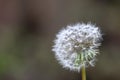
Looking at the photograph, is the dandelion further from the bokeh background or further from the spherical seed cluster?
the bokeh background

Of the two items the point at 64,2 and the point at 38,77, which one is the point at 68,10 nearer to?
the point at 64,2

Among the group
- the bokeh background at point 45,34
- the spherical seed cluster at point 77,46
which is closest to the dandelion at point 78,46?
the spherical seed cluster at point 77,46

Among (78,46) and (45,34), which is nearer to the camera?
(78,46)

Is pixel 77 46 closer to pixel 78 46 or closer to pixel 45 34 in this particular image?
pixel 78 46

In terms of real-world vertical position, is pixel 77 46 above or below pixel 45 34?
below

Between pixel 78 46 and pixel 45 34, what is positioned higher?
pixel 45 34

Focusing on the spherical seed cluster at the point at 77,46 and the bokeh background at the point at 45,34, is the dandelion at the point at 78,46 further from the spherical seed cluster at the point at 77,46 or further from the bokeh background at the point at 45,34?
the bokeh background at the point at 45,34

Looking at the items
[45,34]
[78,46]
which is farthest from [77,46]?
[45,34]
